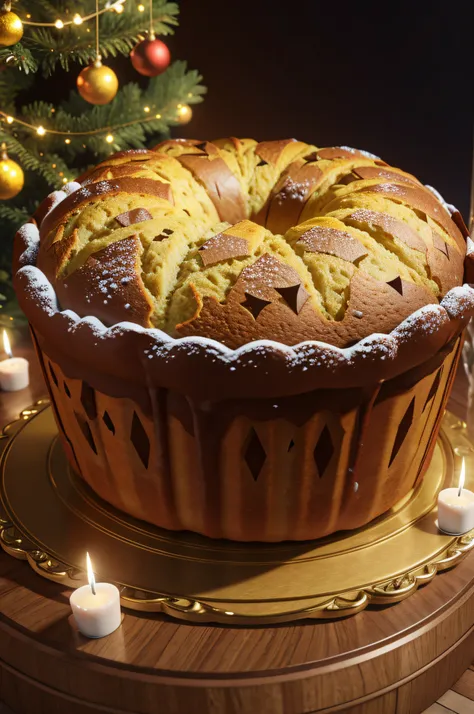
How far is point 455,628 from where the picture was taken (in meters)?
1.26

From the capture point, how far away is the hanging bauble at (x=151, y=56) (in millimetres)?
1898

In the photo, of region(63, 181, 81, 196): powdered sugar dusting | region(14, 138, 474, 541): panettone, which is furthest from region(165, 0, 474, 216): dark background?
region(63, 181, 81, 196): powdered sugar dusting

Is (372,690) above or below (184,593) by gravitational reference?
below

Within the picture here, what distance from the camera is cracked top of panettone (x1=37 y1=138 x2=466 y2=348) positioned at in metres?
1.19

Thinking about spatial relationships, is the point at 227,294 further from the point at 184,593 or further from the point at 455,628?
the point at 455,628

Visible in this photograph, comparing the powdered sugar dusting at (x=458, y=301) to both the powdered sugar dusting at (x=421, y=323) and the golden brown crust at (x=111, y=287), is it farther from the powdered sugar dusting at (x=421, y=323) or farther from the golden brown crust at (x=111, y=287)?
the golden brown crust at (x=111, y=287)

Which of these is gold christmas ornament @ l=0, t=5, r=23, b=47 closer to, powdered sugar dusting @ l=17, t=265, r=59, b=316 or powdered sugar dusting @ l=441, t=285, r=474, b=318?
powdered sugar dusting @ l=17, t=265, r=59, b=316

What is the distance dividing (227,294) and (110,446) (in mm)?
344

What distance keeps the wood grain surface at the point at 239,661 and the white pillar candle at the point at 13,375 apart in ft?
2.49

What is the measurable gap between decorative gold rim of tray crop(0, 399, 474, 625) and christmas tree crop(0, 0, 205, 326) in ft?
2.77

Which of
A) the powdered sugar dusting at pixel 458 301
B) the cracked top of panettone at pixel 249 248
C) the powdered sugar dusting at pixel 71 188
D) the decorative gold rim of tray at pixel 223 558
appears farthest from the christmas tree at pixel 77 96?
the powdered sugar dusting at pixel 458 301

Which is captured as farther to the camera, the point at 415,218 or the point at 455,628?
the point at 415,218

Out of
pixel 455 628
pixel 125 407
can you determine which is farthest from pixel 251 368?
pixel 455 628

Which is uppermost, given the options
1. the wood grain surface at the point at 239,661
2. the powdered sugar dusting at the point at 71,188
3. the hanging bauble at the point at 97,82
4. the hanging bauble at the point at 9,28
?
the hanging bauble at the point at 9,28
